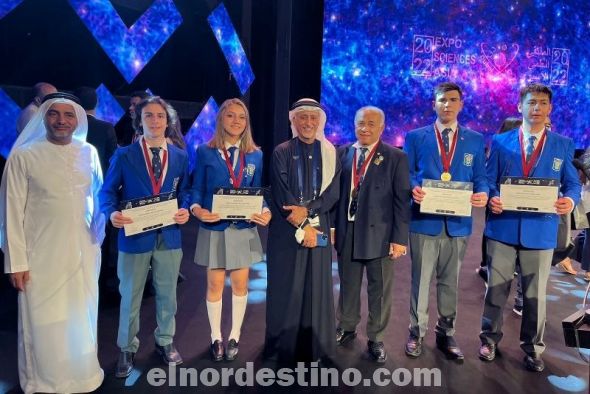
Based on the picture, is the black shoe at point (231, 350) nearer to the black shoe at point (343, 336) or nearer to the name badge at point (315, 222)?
the black shoe at point (343, 336)

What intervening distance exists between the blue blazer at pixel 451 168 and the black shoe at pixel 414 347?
755 mm

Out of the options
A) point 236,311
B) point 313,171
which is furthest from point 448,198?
point 236,311

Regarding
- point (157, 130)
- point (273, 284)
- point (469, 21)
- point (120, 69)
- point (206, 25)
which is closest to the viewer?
point (157, 130)

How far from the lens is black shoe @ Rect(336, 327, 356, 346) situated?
3.42 m

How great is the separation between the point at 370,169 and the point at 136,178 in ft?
4.73

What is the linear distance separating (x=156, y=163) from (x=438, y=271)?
78.2 inches

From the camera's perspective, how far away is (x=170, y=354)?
3.11m

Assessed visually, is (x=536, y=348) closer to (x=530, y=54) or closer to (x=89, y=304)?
(x=89, y=304)

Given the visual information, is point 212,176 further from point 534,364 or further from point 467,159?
point 534,364

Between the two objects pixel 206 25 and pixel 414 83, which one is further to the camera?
pixel 414 83

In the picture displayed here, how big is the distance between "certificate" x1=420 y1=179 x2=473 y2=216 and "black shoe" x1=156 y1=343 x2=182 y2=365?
184cm

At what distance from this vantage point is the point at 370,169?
309 centimetres

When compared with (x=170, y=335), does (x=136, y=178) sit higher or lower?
higher

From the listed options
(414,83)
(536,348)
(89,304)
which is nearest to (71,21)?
(89,304)
